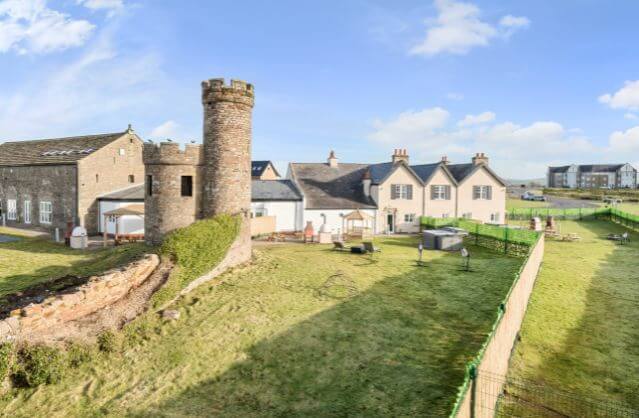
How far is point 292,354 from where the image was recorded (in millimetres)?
13625

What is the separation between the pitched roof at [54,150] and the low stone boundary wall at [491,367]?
35.4 m

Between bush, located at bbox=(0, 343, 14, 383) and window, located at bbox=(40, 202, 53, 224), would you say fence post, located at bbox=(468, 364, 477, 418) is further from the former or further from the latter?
window, located at bbox=(40, 202, 53, 224)

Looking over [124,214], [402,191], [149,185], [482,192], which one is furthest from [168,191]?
[482,192]

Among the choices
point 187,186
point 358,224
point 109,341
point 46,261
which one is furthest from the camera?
point 358,224

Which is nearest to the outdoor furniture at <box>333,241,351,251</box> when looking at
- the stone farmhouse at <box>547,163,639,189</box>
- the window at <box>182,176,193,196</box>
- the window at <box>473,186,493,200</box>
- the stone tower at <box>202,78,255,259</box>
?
the stone tower at <box>202,78,255,259</box>

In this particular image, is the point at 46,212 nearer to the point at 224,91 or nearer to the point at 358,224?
the point at 224,91

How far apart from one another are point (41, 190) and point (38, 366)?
103ft

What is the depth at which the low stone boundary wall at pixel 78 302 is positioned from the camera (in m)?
13.1

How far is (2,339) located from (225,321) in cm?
684

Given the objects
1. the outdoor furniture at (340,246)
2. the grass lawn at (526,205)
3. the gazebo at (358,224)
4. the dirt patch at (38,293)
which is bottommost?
the dirt patch at (38,293)

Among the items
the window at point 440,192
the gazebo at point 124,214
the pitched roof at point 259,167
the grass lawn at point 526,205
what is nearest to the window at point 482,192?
the window at point 440,192

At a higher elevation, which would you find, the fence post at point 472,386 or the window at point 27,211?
the window at point 27,211

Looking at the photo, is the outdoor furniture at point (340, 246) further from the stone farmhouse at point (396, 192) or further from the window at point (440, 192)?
the window at point (440, 192)

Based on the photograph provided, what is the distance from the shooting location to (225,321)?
15.9m
